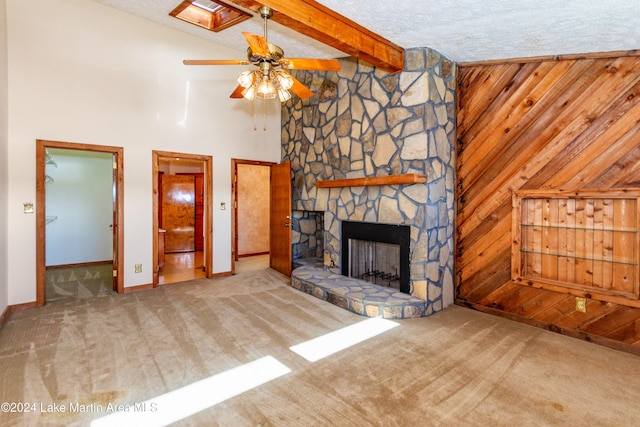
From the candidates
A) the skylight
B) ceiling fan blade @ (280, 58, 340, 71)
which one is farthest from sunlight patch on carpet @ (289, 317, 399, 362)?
the skylight

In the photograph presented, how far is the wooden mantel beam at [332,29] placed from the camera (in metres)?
2.57

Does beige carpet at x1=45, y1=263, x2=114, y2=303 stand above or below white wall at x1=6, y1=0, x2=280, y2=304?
below

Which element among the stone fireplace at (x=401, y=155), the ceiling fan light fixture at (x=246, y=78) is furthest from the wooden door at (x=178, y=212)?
the ceiling fan light fixture at (x=246, y=78)

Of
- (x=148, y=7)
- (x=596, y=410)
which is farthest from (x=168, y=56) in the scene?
(x=596, y=410)

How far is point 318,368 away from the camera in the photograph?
245cm

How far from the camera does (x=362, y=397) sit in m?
2.09

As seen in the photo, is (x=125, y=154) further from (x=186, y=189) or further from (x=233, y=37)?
(x=186, y=189)

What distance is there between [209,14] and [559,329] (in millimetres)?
6013

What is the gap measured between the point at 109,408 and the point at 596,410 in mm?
3139

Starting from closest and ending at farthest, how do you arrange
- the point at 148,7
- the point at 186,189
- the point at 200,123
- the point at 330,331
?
the point at 330,331 → the point at 148,7 → the point at 200,123 → the point at 186,189

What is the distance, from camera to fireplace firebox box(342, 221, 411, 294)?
12.6 ft

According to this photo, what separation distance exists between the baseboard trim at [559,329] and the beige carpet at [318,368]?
112mm

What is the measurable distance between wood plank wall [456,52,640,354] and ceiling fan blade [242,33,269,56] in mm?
2587

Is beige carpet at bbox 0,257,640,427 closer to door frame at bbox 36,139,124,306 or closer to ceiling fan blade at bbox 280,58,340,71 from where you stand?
door frame at bbox 36,139,124,306
